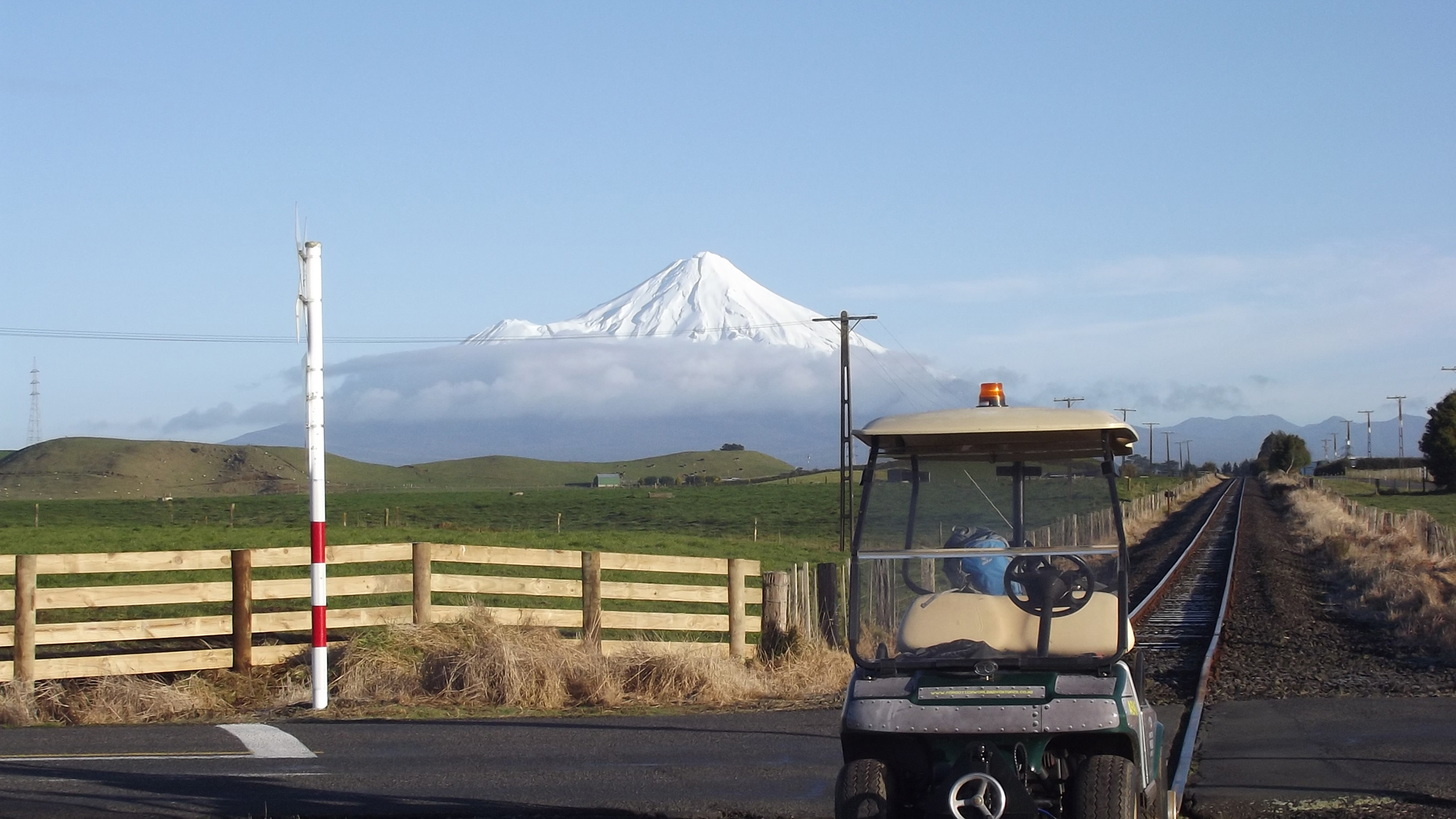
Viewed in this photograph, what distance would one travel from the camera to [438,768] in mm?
8859

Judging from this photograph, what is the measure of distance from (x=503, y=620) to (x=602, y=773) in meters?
5.77

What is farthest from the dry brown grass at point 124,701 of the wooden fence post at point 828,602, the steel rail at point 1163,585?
the steel rail at point 1163,585

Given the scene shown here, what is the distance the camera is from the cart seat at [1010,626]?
19.3 ft

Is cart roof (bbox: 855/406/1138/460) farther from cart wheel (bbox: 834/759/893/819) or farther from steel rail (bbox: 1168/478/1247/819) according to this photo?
steel rail (bbox: 1168/478/1247/819)

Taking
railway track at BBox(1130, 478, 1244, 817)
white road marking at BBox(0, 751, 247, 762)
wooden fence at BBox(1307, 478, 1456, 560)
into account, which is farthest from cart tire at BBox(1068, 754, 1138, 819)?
wooden fence at BBox(1307, 478, 1456, 560)

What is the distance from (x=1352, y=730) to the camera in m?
9.66

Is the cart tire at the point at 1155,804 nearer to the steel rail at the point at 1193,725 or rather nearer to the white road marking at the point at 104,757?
the steel rail at the point at 1193,725

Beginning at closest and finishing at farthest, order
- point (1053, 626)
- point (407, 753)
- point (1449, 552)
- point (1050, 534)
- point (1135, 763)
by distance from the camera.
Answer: point (1135, 763)
point (1053, 626)
point (1050, 534)
point (407, 753)
point (1449, 552)

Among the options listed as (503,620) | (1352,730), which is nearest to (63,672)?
(503,620)

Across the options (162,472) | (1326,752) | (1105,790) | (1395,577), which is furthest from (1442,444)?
(162,472)

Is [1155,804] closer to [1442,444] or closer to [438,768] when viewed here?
[438,768]

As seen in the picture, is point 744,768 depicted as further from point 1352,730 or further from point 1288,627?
point 1288,627

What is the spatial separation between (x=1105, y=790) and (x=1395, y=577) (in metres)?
19.2

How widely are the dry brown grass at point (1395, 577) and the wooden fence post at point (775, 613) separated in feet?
23.2
